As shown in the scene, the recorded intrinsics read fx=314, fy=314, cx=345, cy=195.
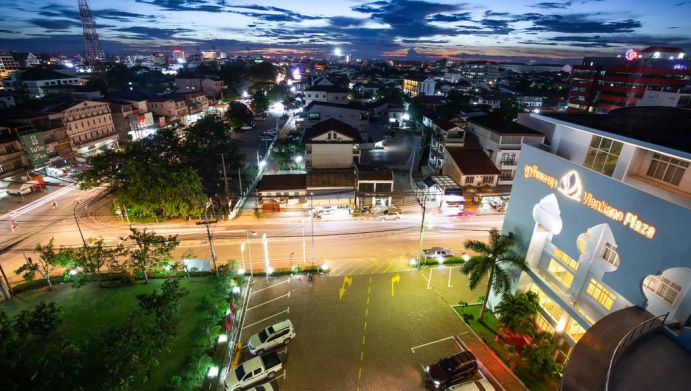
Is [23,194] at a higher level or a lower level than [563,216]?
lower

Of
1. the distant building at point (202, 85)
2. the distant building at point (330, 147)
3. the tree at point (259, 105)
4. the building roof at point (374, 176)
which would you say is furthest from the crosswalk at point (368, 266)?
the distant building at point (202, 85)

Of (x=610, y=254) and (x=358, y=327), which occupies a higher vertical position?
(x=610, y=254)

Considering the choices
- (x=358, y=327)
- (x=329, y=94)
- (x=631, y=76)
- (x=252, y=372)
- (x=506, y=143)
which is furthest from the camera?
(x=329, y=94)

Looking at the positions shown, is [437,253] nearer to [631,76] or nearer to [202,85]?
[631,76]

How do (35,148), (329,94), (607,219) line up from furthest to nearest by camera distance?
(329,94) → (35,148) → (607,219)

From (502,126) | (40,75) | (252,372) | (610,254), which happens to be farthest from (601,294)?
(40,75)

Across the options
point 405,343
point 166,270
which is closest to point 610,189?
point 405,343

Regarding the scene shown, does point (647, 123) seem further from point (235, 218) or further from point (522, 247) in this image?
point (235, 218)
